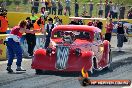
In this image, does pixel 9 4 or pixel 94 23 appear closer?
pixel 94 23

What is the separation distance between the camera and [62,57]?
16.4m

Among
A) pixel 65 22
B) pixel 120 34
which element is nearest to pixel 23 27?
pixel 120 34

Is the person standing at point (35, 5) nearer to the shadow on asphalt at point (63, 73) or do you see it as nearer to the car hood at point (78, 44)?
the car hood at point (78, 44)

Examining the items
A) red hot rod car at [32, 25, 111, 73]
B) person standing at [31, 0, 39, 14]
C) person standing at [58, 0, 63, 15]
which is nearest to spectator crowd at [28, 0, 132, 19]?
person standing at [58, 0, 63, 15]

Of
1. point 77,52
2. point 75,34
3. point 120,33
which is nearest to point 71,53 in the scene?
point 77,52

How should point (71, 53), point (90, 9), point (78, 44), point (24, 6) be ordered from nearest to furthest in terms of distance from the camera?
1. point (71, 53)
2. point (78, 44)
3. point (24, 6)
4. point (90, 9)

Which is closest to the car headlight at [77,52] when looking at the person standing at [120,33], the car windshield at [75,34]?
the car windshield at [75,34]

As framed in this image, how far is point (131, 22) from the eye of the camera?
38.3 meters

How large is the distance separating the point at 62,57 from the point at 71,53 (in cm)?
35

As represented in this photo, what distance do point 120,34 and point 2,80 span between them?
14.8 metres

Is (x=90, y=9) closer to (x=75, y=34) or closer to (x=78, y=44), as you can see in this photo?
(x=75, y=34)

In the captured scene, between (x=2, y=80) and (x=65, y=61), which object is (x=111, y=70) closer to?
(x=65, y=61)

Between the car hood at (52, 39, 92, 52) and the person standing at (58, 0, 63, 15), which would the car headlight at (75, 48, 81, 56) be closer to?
the car hood at (52, 39, 92, 52)

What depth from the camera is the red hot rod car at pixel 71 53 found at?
16328 mm
